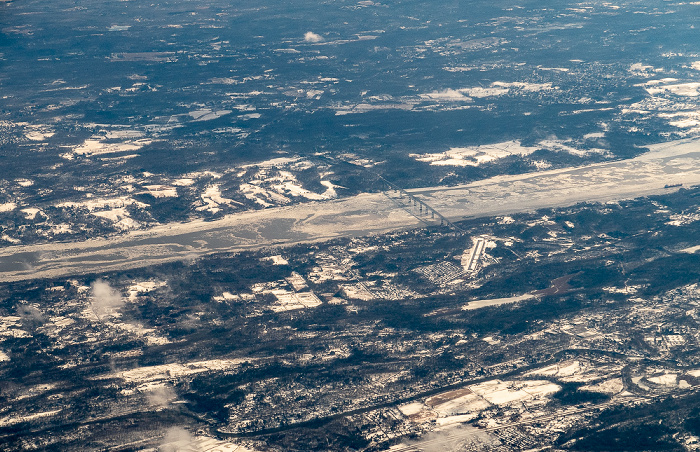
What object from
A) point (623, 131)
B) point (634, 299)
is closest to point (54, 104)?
point (623, 131)

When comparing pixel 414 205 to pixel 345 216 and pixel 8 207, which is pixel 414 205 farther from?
pixel 8 207

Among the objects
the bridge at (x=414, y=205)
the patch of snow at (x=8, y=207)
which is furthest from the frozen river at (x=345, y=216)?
the patch of snow at (x=8, y=207)

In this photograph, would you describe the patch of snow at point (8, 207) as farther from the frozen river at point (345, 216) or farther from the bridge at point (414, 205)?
the bridge at point (414, 205)

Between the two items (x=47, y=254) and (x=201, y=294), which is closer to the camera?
(x=201, y=294)

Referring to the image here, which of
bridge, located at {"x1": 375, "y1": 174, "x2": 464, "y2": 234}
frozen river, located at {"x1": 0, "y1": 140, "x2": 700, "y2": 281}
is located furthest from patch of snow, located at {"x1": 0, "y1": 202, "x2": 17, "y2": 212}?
bridge, located at {"x1": 375, "y1": 174, "x2": 464, "y2": 234}

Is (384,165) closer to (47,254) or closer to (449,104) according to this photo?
(449,104)

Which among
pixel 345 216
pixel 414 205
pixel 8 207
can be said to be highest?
pixel 8 207

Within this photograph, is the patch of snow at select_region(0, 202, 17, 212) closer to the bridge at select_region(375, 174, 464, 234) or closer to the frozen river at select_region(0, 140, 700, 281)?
the frozen river at select_region(0, 140, 700, 281)

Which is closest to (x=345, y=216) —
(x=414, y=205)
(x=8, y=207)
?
(x=414, y=205)

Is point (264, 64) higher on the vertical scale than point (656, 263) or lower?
higher
